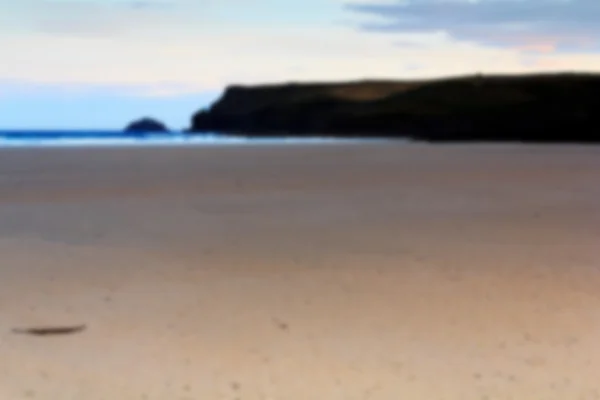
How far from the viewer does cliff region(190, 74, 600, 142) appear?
35250 mm

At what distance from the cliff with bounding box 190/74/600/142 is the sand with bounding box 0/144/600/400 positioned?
83.7ft

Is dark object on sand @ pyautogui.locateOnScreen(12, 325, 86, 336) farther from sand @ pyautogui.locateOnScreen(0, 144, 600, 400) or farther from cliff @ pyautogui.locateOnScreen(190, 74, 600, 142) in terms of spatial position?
cliff @ pyautogui.locateOnScreen(190, 74, 600, 142)

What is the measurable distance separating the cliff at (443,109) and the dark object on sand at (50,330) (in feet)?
96.2

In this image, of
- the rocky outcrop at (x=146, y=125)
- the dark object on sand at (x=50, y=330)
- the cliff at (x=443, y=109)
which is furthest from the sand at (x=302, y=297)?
the rocky outcrop at (x=146, y=125)

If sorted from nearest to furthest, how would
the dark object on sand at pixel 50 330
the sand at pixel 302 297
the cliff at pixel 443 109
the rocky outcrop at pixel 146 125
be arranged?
the sand at pixel 302 297 < the dark object on sand at pixel 50 330 < the cliff at pixel 443 109 < the rocky outcrop at pixel 146 125

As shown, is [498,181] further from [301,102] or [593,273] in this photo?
[301,102]

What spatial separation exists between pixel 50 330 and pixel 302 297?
1290 mm

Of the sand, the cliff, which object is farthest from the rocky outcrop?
the sand

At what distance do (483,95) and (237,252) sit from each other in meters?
34.8

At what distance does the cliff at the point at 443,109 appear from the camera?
3525 cm

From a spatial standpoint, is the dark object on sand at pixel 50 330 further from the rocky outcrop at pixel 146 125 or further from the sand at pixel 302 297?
the rocky outcrop at pixel 146 125

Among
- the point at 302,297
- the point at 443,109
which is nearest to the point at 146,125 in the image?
the point at 443,109

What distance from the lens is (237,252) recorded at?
223 inches

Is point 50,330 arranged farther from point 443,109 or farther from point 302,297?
point 443,109
